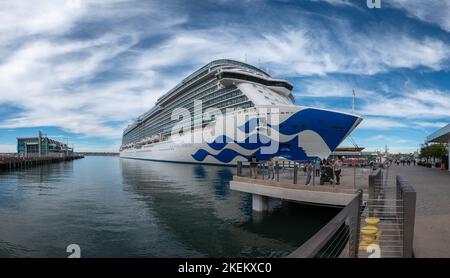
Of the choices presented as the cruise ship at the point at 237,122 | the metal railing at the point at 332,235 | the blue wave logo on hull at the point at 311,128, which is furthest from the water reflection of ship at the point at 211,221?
the cruise ship at the point at 237,122

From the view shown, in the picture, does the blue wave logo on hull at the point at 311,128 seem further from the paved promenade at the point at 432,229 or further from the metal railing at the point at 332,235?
the metal railing at the point at 332,235

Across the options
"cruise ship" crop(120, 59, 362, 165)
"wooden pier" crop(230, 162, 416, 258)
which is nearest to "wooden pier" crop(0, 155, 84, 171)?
"cruise ship" crop(120, 59, 362, 165)

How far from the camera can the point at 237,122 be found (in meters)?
34.8

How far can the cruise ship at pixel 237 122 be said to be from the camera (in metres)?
28.5

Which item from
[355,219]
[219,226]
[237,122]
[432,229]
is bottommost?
[219,226]

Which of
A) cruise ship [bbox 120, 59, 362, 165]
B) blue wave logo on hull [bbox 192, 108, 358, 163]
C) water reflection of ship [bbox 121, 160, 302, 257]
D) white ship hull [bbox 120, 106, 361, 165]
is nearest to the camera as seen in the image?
water reflection of ship [bbox 121, 160, 302, 257]

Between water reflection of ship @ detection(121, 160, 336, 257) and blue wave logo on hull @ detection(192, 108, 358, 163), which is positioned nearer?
water reflection of ship @ detection(121, 160, 336, 257)

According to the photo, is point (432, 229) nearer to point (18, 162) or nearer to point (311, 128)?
point (311, 128)

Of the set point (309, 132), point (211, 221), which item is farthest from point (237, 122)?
point (211, 221)

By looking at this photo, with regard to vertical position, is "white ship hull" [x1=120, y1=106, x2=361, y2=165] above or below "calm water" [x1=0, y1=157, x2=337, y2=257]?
above

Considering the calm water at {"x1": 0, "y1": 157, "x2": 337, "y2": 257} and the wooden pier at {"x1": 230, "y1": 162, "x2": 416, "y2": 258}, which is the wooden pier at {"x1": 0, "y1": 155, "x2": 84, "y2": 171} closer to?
the calm water at {"x1": 0, "y1": 157, "x2": 337, "y2": 257}

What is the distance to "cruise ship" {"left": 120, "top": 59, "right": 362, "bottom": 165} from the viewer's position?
2855 cm
